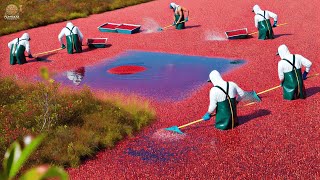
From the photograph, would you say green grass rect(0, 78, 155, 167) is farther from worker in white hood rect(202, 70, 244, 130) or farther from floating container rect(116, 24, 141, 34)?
floating container rect(116, 24, 141, 34)

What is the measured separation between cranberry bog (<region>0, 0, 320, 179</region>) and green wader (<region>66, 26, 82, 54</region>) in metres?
0.31

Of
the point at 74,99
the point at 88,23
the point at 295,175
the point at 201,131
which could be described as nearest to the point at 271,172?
the point at 295,175

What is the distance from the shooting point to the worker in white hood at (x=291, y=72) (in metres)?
9.91

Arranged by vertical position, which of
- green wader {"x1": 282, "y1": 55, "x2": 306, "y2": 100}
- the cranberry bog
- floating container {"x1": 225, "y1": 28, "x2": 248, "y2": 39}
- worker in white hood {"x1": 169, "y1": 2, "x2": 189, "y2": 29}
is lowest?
the cranberry bog

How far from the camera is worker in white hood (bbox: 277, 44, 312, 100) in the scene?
991 cm

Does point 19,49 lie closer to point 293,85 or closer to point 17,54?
point 17,54

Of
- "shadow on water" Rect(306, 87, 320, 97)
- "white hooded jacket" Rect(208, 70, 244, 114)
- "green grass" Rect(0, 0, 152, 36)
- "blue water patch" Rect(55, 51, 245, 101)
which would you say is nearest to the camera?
"white hooded jacket" Rect(208, 70, 244, 114)

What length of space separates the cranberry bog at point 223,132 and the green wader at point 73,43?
309mm

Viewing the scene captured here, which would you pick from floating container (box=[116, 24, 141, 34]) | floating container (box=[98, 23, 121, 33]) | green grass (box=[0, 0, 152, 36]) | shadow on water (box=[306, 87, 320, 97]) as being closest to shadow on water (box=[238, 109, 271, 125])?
shadow on water (box=[306, 87, 320, 97])

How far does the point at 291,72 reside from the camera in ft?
32.7

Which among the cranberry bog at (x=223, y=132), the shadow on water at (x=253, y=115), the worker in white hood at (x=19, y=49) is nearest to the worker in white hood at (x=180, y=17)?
the cranberry bog at (x=223, y=132)

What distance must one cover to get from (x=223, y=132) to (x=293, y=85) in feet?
8.42

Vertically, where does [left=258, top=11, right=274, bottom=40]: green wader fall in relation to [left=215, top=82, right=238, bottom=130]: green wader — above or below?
above

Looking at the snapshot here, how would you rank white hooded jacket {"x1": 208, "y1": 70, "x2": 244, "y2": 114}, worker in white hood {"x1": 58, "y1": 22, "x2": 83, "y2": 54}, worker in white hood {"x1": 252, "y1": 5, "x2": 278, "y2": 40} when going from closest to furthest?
white hooded jacket {"x1": 208, "y1": 70, "x2": 244, "y2": 114} < worker in white hood {"x1": 58, "y1": 22, "x2": 83, "y2": 54} < worker in white hood {"x1": 252, "y1": 5, "x2": 278, "y2": 40}
